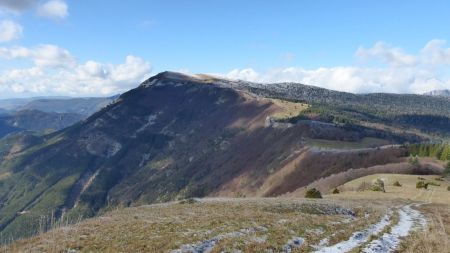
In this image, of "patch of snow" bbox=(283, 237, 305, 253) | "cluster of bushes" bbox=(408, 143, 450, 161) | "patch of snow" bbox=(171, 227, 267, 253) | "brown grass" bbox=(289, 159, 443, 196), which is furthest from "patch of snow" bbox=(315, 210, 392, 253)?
"cluster of bushes" bbox=(408, 143, 450, 161)

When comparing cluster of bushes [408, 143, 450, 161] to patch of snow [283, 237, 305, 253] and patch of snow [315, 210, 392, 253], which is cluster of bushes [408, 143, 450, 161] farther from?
patch of snow [283, 237, 305, 253]

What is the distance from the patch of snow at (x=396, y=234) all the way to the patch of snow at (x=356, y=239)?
2.93ft

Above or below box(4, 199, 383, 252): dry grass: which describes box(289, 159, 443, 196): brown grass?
below

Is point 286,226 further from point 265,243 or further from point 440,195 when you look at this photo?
point 440,195

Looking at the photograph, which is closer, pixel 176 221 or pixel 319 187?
pixel 176 221

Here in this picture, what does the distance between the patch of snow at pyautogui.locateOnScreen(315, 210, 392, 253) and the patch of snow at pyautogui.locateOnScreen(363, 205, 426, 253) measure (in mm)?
893

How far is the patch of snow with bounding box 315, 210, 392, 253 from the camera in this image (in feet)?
83.2

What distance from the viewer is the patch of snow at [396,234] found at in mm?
25663

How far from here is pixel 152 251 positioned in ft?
78.4

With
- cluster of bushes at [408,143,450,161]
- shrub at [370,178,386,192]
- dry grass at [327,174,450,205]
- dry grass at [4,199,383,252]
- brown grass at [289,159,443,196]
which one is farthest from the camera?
cluster of bushes at [408,143,450,161]

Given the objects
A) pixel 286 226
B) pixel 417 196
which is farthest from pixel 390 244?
pixel 417 196

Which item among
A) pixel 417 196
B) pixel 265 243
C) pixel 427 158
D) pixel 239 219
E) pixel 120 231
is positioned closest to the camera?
pixel 265 243

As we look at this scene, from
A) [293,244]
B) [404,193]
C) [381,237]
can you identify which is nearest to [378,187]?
[404,193]

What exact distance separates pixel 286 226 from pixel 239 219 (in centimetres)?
493
